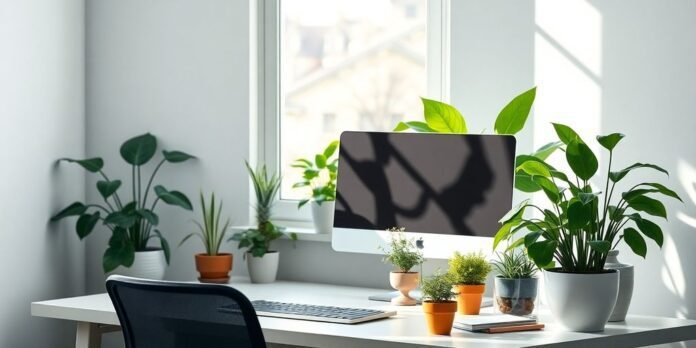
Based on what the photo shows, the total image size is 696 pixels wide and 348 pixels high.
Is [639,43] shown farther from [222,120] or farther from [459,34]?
[222,120]

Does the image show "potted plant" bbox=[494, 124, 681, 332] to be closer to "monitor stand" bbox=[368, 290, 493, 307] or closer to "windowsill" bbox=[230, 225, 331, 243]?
"monitor stand" bbox=[368, 290, 493, 307]

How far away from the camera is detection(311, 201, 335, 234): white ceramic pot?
3.98 meters

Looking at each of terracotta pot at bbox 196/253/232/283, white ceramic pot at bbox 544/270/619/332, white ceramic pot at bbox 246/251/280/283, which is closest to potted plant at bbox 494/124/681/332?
white ceramic pot at bbox 544/270/619/332

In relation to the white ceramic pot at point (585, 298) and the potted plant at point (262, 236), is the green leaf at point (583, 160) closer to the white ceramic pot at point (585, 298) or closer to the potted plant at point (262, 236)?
the white ceramic pot at point (585, 298)

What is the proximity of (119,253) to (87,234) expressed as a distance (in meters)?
0.21

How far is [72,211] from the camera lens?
4273 mm

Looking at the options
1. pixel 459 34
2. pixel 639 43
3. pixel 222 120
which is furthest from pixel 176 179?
pixel 639 43

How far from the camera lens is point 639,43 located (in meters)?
3.29

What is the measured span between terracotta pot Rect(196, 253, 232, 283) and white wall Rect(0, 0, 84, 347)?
28.2 inches

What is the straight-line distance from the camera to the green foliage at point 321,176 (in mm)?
3971

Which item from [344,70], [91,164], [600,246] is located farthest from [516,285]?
[91,164]

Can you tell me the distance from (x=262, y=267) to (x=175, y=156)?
2.08ft

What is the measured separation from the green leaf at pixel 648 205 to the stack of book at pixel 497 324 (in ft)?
1.35

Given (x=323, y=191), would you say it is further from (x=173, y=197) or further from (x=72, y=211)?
(x=72, y=211)
